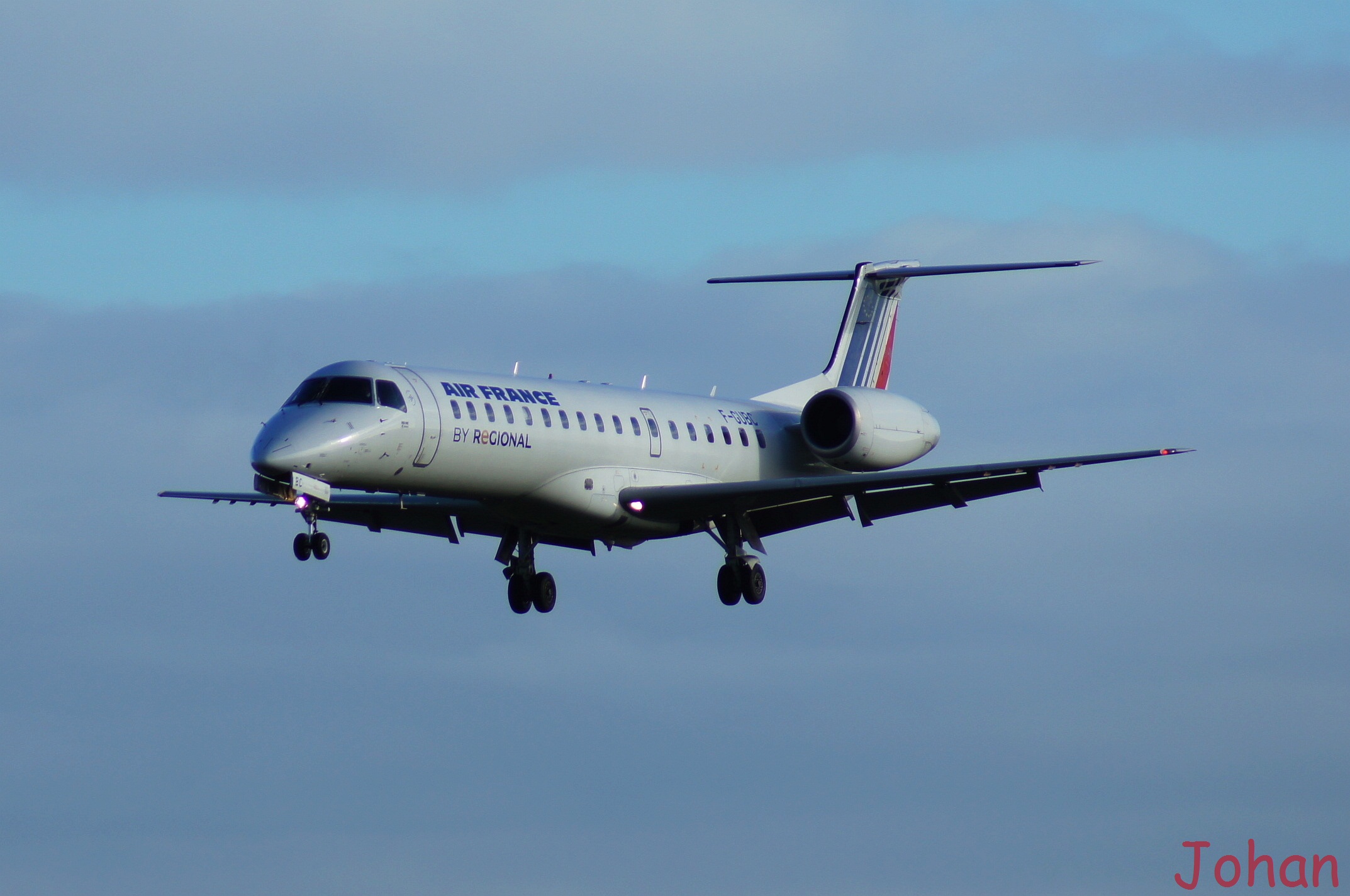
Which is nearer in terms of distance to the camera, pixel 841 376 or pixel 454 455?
pixel 454 455

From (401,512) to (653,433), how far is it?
4.55m

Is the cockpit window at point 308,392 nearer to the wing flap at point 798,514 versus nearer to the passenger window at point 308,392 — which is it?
the passenger window at point 308,392

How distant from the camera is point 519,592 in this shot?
127 feet

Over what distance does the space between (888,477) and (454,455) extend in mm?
7182

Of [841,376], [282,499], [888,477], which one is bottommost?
[282,499]

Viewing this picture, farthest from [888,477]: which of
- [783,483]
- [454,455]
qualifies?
[454,455]

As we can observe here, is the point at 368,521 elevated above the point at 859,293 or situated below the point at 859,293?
below

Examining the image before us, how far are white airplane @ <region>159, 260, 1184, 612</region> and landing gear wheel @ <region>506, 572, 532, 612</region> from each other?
38mm

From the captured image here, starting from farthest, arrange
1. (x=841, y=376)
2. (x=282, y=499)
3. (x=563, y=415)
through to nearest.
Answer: (x=841, y=376) < (x=563, y=415) < (x=282, y=499)

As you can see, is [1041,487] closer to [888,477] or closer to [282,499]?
[888,477]

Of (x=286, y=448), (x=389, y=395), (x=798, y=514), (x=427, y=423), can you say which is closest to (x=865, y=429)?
(x=798, y=514)

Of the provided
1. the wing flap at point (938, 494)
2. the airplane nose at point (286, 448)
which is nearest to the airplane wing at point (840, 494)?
the wing flap at point (938, 494)

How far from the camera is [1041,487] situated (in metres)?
36.5

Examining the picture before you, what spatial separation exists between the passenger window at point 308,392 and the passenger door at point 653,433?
19.9 feet
